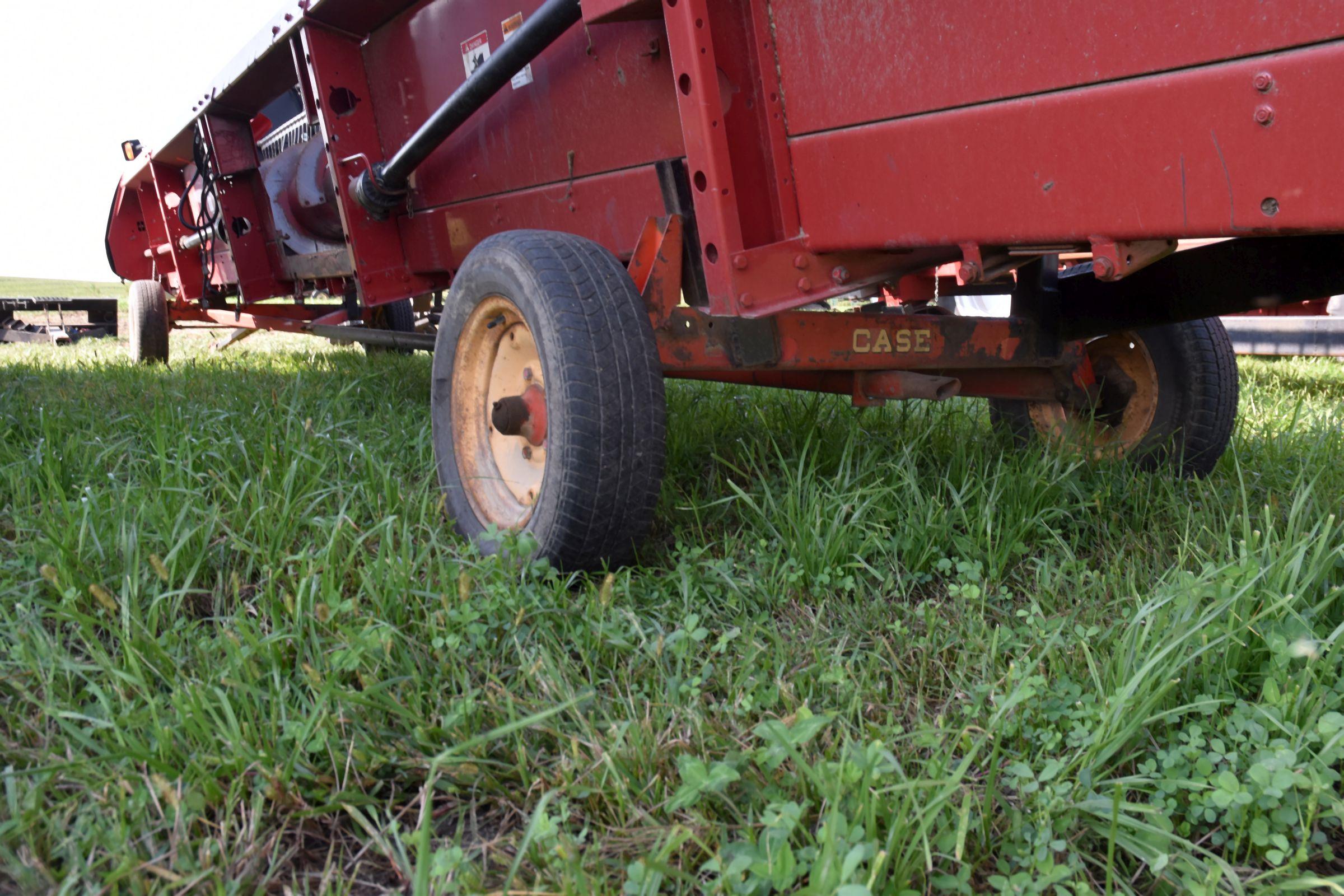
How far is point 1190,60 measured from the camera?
48.9 inches

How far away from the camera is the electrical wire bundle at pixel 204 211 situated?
4480 millimetres

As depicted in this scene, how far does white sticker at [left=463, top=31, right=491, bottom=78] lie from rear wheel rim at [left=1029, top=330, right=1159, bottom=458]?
2030 millimetres

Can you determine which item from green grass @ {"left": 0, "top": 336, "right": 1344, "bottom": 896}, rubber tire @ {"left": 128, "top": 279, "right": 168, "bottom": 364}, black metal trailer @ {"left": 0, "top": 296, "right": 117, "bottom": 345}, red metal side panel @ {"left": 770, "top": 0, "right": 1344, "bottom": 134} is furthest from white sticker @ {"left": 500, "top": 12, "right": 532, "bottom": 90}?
black metal trailer @ {"left": 0, "top": 296, "right": 117, "bottom": 345}

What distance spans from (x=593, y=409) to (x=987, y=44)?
0.93m

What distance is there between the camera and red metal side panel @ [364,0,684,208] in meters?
2.27

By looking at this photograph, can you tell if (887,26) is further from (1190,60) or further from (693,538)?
(693,538)

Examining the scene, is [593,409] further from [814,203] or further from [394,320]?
[394,320]

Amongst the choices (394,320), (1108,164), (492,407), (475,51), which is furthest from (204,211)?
(1108,164)

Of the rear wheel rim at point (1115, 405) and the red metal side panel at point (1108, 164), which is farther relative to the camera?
the rear wheel rim at point (1115, 405)

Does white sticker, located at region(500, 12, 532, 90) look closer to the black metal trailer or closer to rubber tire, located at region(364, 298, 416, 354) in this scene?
rubber tire, located at region(364, 298, 416, 354)

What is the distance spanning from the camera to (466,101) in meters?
2.48

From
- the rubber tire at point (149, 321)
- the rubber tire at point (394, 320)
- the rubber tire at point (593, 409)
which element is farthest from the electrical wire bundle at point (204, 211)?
the rubber tire at point (593, 409)

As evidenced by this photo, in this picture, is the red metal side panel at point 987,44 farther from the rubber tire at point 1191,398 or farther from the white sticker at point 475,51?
the white sticker at point 475,51

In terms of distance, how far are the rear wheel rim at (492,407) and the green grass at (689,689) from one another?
17 cm
